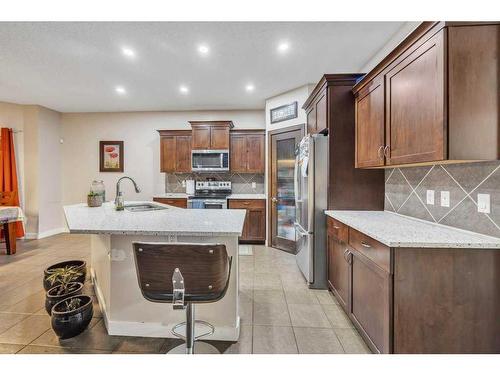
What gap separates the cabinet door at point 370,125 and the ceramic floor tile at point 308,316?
145 centimetres

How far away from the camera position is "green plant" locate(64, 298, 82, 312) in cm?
198

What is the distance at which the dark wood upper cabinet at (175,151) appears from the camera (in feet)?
16.0

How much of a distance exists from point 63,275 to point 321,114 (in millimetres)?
3158

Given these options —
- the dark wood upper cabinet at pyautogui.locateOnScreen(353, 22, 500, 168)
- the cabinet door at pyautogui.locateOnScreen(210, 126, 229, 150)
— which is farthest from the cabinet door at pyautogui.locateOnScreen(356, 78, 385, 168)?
the cabinet door at pyautogui.locateOnScreen(210, 126, 229, 150)

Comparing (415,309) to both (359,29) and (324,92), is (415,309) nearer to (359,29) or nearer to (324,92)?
(324,92)

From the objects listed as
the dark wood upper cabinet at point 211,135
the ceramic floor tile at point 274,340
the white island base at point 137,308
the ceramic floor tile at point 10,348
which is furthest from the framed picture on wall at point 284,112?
the ceramic floor tile at point 10,348

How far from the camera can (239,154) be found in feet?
15.6

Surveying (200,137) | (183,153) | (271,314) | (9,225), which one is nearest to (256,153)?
(200,137)

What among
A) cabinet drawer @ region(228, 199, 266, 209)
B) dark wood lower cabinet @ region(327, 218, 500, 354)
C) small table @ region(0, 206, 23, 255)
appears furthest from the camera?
cabinet drawer @ region(228, 199, 266, 209)

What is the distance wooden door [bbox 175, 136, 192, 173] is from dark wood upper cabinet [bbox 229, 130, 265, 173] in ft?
2.84

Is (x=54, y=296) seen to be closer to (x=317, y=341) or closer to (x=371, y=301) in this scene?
(x=317, y=341)

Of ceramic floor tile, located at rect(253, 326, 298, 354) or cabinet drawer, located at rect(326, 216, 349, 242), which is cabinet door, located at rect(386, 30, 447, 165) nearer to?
cabinet drawer, located at rect(326, 216, 349, 242)

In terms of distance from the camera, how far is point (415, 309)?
1.44 metres
